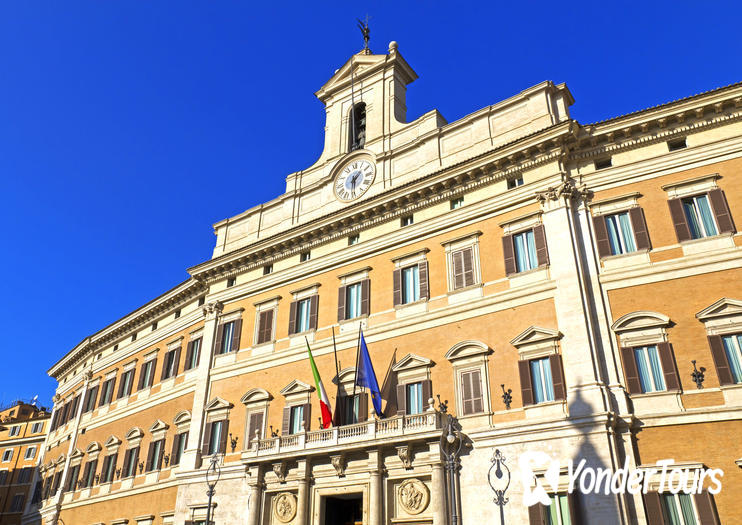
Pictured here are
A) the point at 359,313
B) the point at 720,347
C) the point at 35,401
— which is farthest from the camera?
the point at 35,401

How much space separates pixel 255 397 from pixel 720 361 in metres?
16.9

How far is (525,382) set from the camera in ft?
60.6

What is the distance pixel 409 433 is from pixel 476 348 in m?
3.52

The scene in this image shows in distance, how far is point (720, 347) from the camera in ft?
53.4

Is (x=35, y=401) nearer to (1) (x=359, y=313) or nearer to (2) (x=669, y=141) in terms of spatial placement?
(1) (x=359, y=313)

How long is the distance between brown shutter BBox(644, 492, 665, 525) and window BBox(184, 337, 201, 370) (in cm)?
2045

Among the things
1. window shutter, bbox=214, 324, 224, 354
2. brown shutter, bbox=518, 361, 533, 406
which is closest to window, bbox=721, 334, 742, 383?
brown shutter, bbox=518, 361, 533, 406

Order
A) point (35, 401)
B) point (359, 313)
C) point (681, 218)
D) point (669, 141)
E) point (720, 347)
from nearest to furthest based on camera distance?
point (720, 347), point (681, 218), point (669, 141), point (359, 313), point (35, 401)

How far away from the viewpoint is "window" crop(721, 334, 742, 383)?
52.1 feet

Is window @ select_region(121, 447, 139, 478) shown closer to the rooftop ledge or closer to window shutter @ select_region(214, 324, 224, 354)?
window shutter @ select_region(214, 324, 224, 354)

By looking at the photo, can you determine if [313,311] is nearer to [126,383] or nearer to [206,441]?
[206,441]

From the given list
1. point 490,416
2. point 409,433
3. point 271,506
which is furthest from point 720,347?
point 271,506

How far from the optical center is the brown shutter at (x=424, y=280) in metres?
22.0

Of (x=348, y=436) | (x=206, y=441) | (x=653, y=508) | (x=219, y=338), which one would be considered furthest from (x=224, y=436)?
(x=653, y=508)
